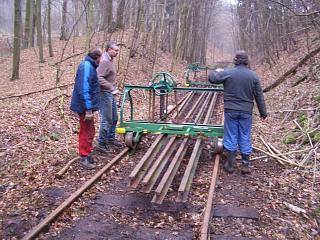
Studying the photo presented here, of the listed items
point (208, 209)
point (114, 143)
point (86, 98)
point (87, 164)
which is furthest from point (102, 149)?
point (208, 209)

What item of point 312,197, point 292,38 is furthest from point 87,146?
point 292,38

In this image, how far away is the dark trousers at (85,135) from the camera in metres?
7.21

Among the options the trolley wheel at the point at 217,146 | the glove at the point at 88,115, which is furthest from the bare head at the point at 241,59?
the glove at the point at 88,115

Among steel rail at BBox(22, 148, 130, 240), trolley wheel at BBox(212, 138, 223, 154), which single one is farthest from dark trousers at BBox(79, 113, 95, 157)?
trolley wheel at BBox(212, 138, 223, 154)

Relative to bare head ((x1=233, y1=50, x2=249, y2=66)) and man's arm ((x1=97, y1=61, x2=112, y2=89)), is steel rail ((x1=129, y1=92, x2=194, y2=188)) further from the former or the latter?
bare head ((x1=233, y1=50, x2=249, y2=66))

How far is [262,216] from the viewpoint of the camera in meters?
5.56

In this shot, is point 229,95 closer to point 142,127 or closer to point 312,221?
point 142,127

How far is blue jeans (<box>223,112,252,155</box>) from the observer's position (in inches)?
293

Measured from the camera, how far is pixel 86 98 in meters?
6.97

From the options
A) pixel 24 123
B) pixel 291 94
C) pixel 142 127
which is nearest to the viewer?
pixel 142 127

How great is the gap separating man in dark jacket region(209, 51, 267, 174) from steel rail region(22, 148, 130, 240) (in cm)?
225

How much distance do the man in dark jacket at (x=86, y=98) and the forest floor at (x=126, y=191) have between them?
1.44 ft

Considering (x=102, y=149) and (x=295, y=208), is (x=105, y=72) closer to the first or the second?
(x=102, y=149)

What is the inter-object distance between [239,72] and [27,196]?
434 centimetres
